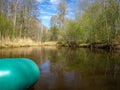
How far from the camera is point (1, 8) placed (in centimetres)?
4403

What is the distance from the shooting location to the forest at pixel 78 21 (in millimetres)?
36625

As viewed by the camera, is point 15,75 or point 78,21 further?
point 78,21

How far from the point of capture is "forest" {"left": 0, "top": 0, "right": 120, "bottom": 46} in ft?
120

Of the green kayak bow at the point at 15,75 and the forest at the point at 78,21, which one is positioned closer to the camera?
the green kayak bow at the point at 15,75

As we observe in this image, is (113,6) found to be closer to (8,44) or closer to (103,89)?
(8,44)

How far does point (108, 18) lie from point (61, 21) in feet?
79.5

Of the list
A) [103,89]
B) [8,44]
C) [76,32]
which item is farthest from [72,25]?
[103,89]

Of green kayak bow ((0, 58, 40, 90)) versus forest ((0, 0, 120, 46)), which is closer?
green kayak bow ((0, 58, 40, 90))

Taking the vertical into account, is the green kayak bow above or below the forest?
below

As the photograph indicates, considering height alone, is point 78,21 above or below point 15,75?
above

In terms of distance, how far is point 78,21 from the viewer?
175 ft

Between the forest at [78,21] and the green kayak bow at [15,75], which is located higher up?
the forest at [78,21]

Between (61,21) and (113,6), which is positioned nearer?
(113,6)

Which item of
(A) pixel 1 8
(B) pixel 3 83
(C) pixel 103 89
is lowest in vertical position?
(C) pixel 103 89
